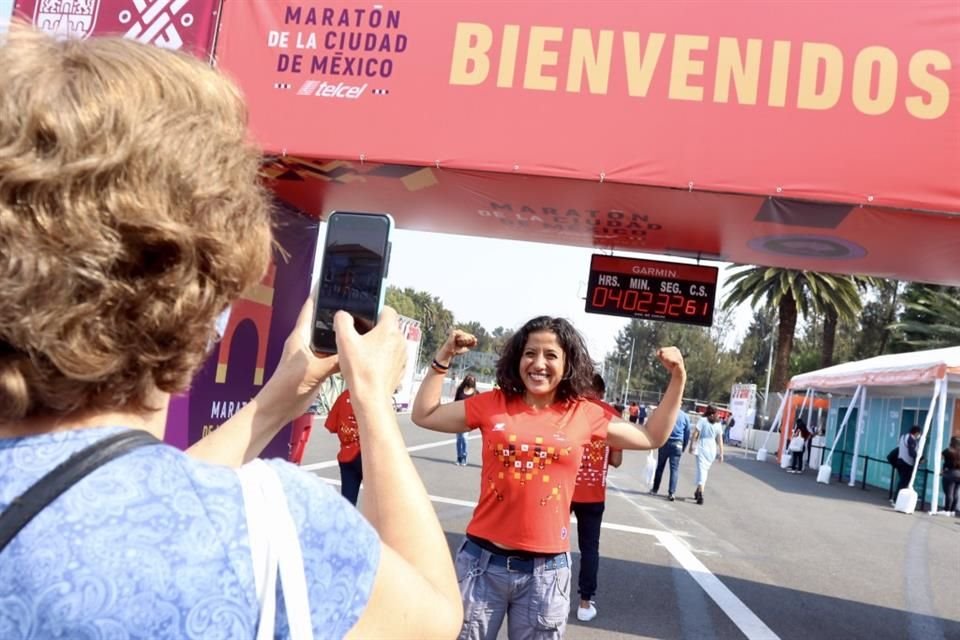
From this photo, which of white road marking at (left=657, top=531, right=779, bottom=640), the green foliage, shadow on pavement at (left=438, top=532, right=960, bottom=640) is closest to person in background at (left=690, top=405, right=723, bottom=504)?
white road marking at (left=657, top=531, right=779, bottom=640)

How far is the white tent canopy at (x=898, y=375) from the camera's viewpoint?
15.3m

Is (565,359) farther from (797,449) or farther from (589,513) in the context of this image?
(797,449)

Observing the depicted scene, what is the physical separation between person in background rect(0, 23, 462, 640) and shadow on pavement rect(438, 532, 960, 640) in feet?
17.5

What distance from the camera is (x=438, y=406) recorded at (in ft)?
12.7

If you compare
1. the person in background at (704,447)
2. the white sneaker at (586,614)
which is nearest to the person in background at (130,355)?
the white sneaker at (586,614)

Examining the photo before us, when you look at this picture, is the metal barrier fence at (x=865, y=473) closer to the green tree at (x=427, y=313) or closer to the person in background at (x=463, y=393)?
the person in background at (x=463, y=393)

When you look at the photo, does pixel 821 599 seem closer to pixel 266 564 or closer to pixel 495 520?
pixel 495 520

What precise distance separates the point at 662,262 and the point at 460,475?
7395mm

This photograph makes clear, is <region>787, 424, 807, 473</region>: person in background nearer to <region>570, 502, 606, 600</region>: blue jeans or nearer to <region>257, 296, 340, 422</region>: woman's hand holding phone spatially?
<region>570, 502, 606, 600</region>: blue jeans

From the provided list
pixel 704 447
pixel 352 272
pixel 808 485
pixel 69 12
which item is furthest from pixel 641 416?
pixel 352 272

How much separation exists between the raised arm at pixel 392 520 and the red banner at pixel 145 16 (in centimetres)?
476

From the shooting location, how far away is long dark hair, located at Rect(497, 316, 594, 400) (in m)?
3.78

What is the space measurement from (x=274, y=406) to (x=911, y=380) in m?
17.8

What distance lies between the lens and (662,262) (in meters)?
7.59
